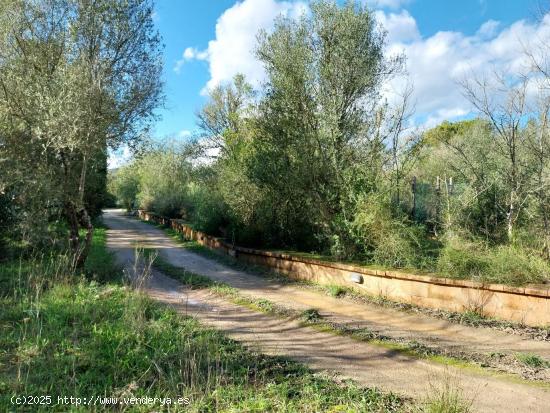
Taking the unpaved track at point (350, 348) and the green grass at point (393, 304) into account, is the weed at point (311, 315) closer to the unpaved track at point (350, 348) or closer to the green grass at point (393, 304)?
the unpaved track at point (350, 348)

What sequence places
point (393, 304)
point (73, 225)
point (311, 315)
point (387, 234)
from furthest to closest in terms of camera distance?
point (73, 225)
point (387, 234)
point (393, 304)
point (311, 315)

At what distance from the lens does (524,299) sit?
261 inches

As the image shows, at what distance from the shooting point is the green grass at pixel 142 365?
402 centimetres

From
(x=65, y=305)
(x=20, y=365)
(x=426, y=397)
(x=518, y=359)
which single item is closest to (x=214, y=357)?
(x=20, y=365)

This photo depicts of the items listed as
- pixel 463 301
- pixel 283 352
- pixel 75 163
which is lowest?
pixel 283 352

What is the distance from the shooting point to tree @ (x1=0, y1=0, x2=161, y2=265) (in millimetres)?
8609

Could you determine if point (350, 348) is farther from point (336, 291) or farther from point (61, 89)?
point (61, 89)

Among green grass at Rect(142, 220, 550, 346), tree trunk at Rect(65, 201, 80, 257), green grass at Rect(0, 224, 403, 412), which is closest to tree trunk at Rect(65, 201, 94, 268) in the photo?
tree trunk at Rect(65, 201, 80, 257)

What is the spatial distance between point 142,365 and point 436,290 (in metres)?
5.36

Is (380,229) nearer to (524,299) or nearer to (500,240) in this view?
(500,240)

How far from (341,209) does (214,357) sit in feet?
20.1

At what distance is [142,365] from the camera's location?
A: 4824mm

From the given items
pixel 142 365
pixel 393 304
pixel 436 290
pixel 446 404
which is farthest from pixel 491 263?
pixel 142 365

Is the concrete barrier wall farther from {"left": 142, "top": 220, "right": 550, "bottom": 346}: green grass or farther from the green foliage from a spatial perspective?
the green foliage
